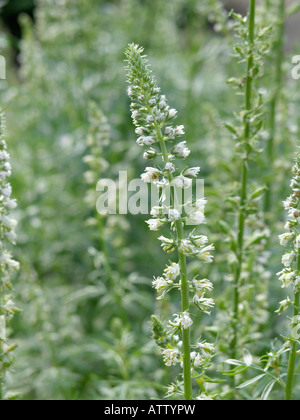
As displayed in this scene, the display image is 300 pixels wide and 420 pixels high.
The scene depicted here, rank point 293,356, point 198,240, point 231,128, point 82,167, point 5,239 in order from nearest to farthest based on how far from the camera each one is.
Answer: point 198,240 < point 293,356 < point 5,239 < point 231,128 < point 82,167

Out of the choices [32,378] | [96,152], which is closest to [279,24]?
[96,152]

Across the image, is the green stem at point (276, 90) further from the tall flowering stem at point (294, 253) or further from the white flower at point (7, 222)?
the white flower at point (7, 222)

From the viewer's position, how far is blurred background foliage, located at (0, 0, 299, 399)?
4.31 m

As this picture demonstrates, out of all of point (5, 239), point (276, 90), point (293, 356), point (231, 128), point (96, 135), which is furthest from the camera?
point (276, 90)

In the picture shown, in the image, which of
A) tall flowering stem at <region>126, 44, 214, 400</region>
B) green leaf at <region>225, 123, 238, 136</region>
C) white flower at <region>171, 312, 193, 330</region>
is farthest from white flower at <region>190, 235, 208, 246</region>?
green leaf at <region>225, 123, 238, 136</region>

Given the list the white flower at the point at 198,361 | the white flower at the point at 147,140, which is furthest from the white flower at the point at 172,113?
the white flower at the point at 198,361

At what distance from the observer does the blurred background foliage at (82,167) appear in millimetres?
4312

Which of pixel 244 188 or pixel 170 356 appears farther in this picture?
pixel 244 188

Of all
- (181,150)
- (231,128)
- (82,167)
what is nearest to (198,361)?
(181,150)

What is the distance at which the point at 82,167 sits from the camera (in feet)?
16.5

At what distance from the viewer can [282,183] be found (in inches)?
164

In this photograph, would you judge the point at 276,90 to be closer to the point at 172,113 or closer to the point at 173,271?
the point at 172,113
